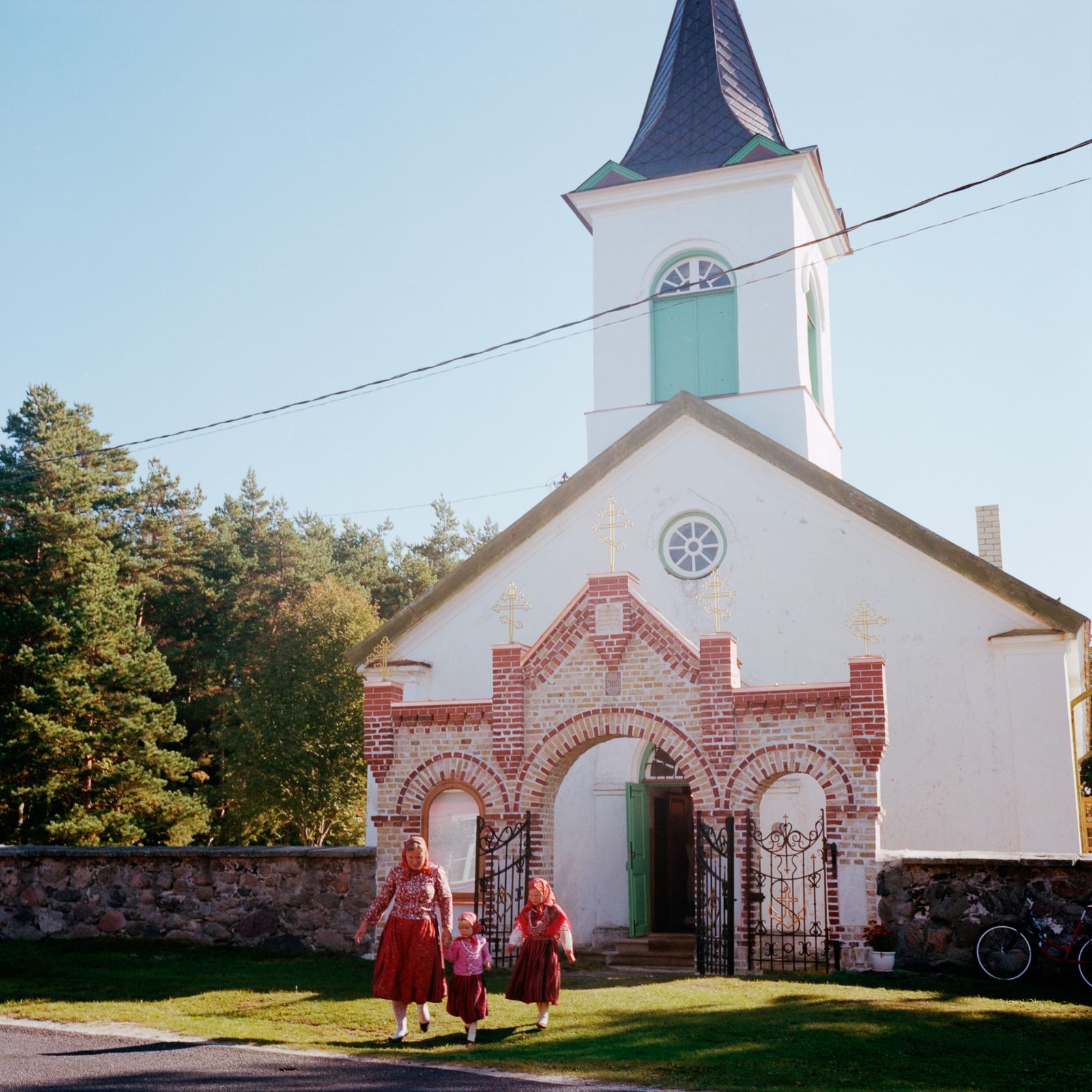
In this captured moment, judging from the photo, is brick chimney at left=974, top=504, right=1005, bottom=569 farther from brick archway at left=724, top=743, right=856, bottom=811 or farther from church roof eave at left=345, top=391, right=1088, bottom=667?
brick archway at left=724, top=743, right=856, bottom=811

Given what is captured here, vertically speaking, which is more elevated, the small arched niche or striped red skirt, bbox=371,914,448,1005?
the small arched niche

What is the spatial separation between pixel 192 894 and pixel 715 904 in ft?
22.0

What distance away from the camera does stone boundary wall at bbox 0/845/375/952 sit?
1469cm

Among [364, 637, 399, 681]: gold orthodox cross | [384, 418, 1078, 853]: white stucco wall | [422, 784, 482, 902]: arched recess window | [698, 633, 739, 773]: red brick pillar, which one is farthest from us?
[422, 784, 482, 902]: arched recess window

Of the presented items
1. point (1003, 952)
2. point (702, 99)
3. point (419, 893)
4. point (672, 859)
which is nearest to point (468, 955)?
point (419, 893)

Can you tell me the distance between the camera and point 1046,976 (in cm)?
1198

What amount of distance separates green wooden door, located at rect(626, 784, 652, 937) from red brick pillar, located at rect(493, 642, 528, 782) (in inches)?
148

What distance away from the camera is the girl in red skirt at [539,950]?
9945 mm

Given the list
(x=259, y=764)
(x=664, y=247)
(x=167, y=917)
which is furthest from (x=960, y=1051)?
(x=259, y=764)

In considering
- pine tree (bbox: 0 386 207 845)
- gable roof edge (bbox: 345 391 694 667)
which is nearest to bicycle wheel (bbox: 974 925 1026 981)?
gable roof edge (bbox: 345 391 694 667)

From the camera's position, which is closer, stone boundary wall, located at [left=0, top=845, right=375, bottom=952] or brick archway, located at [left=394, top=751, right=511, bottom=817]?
brick archway, located at [left=394, top=751, right=511, bottom=817]

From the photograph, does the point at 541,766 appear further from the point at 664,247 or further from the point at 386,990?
the point at 664,247

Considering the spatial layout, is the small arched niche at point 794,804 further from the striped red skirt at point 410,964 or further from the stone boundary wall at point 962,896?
the striped red skirt at point 410,964

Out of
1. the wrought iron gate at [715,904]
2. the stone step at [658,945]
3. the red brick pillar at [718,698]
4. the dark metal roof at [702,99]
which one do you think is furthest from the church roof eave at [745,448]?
the dark metal roof at [702,99]
